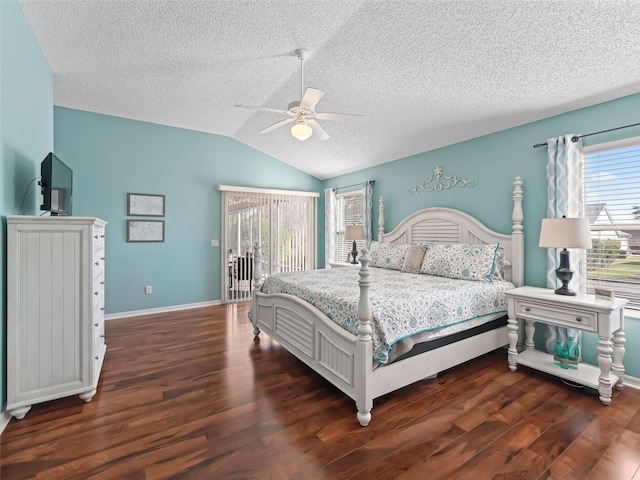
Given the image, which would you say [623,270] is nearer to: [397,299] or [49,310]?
[397,299]

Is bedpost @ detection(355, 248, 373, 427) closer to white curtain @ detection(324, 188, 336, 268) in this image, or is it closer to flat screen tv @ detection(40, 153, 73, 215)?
flat screen tv @ detection(40, 153, 73, 215)

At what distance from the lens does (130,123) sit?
4.55m

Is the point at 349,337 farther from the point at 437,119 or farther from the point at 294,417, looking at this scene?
the point at 437,119

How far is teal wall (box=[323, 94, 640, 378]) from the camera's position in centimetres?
265

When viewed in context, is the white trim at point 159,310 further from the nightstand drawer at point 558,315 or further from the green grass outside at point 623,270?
the green grass outside at point 623,270

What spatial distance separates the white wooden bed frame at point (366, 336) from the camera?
203cm

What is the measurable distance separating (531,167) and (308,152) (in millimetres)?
3275

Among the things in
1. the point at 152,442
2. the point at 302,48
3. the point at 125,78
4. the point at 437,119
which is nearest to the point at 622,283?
the point at 437,119

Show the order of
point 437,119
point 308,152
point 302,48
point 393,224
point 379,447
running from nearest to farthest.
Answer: point 379,447
point 302,48
point 437,119
point 393,224
point 308,152

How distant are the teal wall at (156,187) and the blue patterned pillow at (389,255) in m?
2.54

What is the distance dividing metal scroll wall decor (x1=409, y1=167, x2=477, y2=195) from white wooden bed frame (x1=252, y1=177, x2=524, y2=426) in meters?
0.33

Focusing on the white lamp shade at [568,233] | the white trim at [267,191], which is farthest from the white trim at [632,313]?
the white trim at [267,191]

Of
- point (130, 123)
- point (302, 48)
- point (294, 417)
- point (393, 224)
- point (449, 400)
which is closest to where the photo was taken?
point (294, 417)

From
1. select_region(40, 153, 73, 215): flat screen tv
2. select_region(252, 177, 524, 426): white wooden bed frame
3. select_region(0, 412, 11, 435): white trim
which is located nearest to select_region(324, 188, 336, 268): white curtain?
select_region(252, 177, 524, 426): white wooden bed frame
